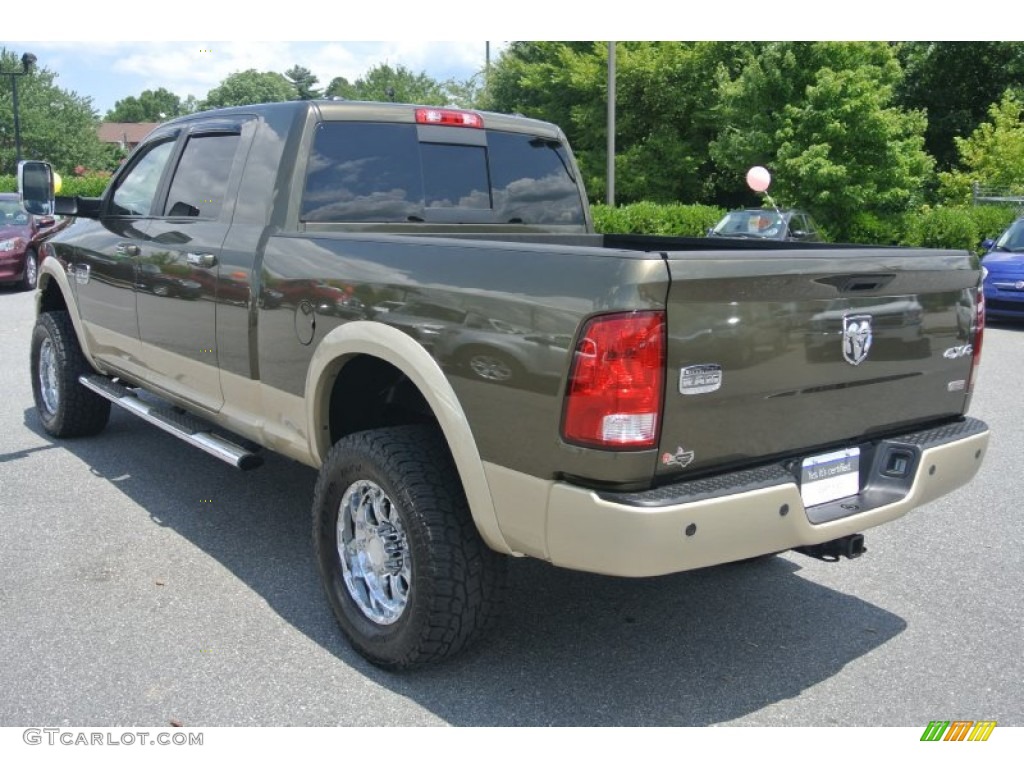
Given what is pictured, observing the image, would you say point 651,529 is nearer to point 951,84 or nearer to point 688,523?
point 688,523

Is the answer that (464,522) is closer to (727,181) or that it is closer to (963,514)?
(963,514)

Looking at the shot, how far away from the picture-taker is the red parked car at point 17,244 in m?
15.2

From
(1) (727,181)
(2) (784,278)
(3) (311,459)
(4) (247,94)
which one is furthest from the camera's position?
(4) (247,94)

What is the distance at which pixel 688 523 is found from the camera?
259cm

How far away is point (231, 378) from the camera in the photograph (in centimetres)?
414

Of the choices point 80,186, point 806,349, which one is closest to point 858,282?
point 806,349

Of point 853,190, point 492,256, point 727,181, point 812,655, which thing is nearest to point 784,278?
point 492,256

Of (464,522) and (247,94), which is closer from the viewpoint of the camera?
(464,522)

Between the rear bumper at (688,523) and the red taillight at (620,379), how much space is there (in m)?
0.17

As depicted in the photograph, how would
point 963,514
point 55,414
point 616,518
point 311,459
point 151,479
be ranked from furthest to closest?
point 55,414 → point 151,479 → point 963,514 → point 311,459 → point 616,518

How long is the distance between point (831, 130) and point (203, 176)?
66.8 ft

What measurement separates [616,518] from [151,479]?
12.4 feet

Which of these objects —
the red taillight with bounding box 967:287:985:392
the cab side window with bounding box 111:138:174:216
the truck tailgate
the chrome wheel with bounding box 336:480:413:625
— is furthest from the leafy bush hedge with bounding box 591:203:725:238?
the chrome wheel with bounding box 336:480:413:625

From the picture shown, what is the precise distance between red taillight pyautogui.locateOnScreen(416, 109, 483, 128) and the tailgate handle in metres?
2.25
